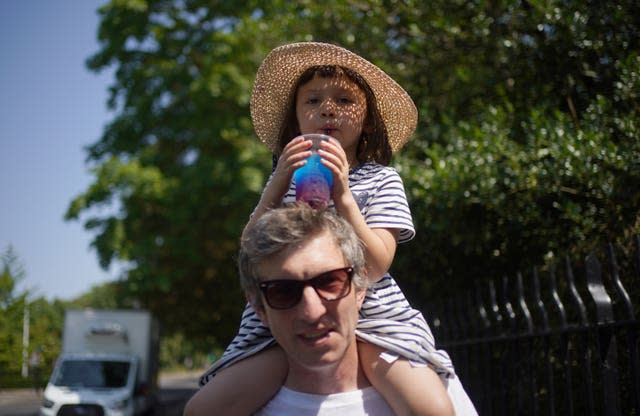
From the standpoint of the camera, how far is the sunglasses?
5.78ft

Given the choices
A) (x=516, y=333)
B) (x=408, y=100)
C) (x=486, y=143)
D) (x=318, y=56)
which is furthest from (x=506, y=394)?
(x=318, y=56)

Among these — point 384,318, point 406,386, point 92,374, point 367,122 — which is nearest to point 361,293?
point 384,318

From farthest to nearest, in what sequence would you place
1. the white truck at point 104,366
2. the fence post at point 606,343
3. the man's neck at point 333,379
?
1. the white truck at point 104,366
2. the fence post at point 606,343
3. the man's neck at point 333,379

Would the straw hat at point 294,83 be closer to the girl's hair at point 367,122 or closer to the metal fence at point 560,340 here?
the girl's hair at point 367,122

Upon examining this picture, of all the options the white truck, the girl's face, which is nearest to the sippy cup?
the girl's face

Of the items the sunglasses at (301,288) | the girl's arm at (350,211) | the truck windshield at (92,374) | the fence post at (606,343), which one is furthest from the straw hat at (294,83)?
the truck windshield at (92,374)

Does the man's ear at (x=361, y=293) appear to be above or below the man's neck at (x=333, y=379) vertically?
above

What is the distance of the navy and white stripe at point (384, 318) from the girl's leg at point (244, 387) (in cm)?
5

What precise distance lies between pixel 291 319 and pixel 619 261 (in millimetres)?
3054

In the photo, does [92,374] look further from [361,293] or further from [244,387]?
[361,293]

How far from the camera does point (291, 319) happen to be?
1775 millimetres

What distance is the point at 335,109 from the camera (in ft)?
7.75

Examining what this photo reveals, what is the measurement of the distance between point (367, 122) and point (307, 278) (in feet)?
3.29

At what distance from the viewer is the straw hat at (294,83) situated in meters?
2.43
